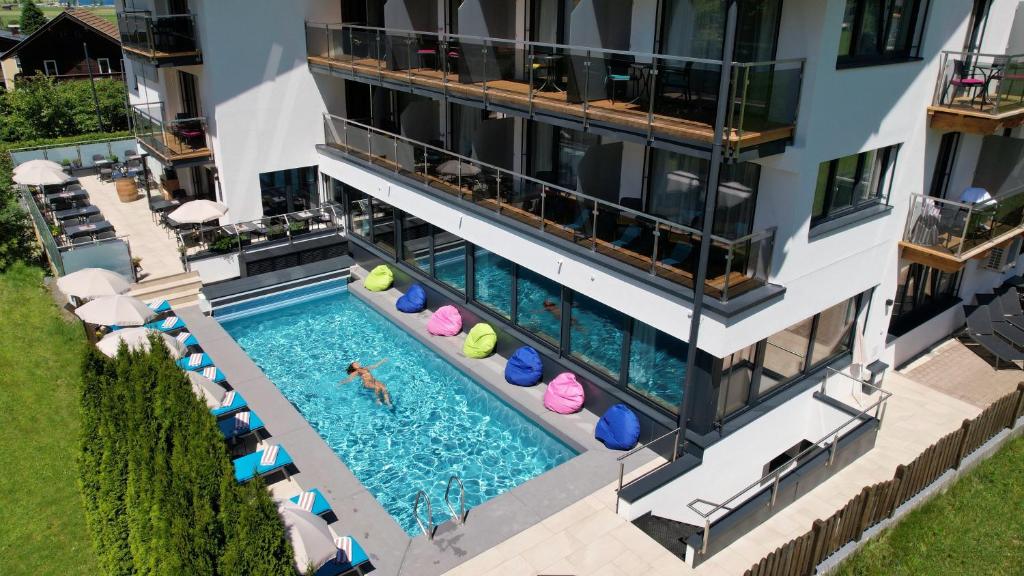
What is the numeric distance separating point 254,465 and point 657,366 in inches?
281

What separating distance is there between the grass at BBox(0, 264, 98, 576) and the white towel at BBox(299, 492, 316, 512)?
115 inches

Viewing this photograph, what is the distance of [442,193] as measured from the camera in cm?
1670

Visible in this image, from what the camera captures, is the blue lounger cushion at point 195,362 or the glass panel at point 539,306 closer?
the glass panel at point 539,306

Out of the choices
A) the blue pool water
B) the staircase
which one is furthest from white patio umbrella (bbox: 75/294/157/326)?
the staircase

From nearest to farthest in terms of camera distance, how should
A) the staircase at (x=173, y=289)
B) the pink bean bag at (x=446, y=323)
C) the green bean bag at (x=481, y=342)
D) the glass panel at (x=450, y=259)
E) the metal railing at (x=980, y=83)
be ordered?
the metal railing at (x=980, y=83) < the green bean bag at (x=481, y=342) < the pink bean bag at (x=446, y=323) < the glass panel at (x=450, y=259) < the staircase at (x=173, y=289)

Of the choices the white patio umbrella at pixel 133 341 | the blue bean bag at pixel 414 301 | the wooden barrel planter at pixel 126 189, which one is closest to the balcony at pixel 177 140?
the wooden barrel planter at pixel 126 189

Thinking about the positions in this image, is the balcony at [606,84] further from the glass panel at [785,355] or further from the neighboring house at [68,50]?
the neighboring house at [68,50]

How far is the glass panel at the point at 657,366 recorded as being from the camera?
12.2 metres

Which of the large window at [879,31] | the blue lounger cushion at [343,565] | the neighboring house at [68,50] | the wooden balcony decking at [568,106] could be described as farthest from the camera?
the neighboring house at [68,50]

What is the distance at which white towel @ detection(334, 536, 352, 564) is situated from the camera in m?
10.1

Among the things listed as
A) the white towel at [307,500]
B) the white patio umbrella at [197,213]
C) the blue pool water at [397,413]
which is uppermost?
the white patio umbrella at [197,213]

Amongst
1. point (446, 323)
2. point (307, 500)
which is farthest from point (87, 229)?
point (307, 500)

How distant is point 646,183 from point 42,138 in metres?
30.1

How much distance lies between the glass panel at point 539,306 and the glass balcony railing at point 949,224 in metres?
6.99
